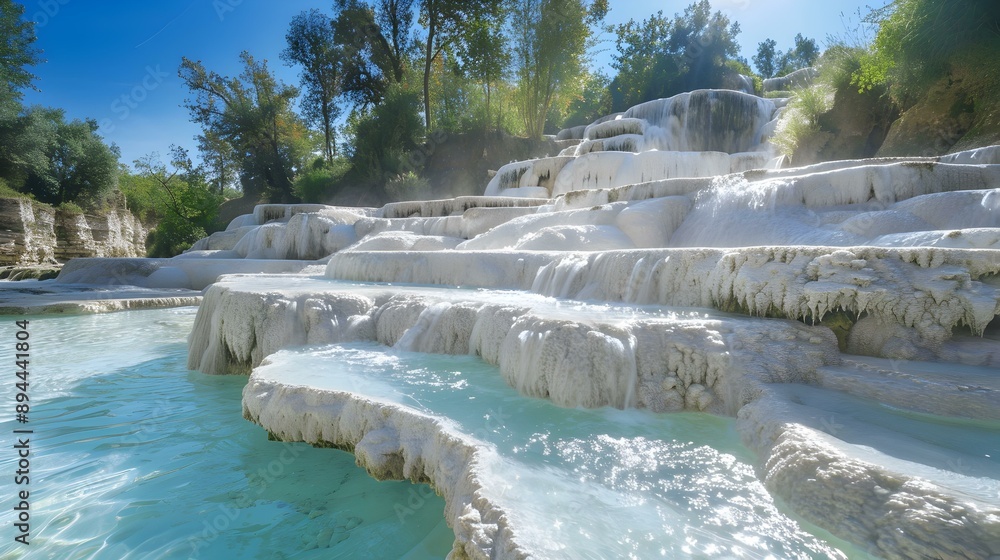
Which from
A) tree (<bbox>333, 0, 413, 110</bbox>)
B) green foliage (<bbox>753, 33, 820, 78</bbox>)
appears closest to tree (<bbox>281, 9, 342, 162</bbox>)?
tree (<bbox>333, 0, 413, 110</bbox>)

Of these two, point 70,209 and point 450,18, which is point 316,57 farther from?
point 70,209

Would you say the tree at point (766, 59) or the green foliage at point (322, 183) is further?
the tree at point (766, 59)

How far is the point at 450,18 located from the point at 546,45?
16.5ft

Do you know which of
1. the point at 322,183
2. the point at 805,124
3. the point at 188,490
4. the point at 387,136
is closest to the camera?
the point at 188,490

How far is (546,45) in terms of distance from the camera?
1903 cm

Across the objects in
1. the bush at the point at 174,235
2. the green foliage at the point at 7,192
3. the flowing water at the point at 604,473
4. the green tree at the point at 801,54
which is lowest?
the flowing water at the point at 604,473

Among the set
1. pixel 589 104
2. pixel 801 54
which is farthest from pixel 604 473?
pixel 801 54

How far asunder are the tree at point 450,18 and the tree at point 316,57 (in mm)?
5864

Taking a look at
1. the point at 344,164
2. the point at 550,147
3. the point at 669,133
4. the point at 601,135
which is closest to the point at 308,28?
the point at 344,164

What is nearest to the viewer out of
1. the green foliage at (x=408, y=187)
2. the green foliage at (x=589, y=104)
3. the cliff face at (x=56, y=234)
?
the cliff face at (x=56, y=234)

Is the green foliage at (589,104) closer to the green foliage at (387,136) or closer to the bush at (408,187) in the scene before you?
the green foliage at (387,136)

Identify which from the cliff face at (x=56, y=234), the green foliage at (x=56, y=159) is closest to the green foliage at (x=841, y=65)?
the cliff face at (x=56, y=234)

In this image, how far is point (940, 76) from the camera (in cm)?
877

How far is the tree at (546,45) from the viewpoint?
18766mm
